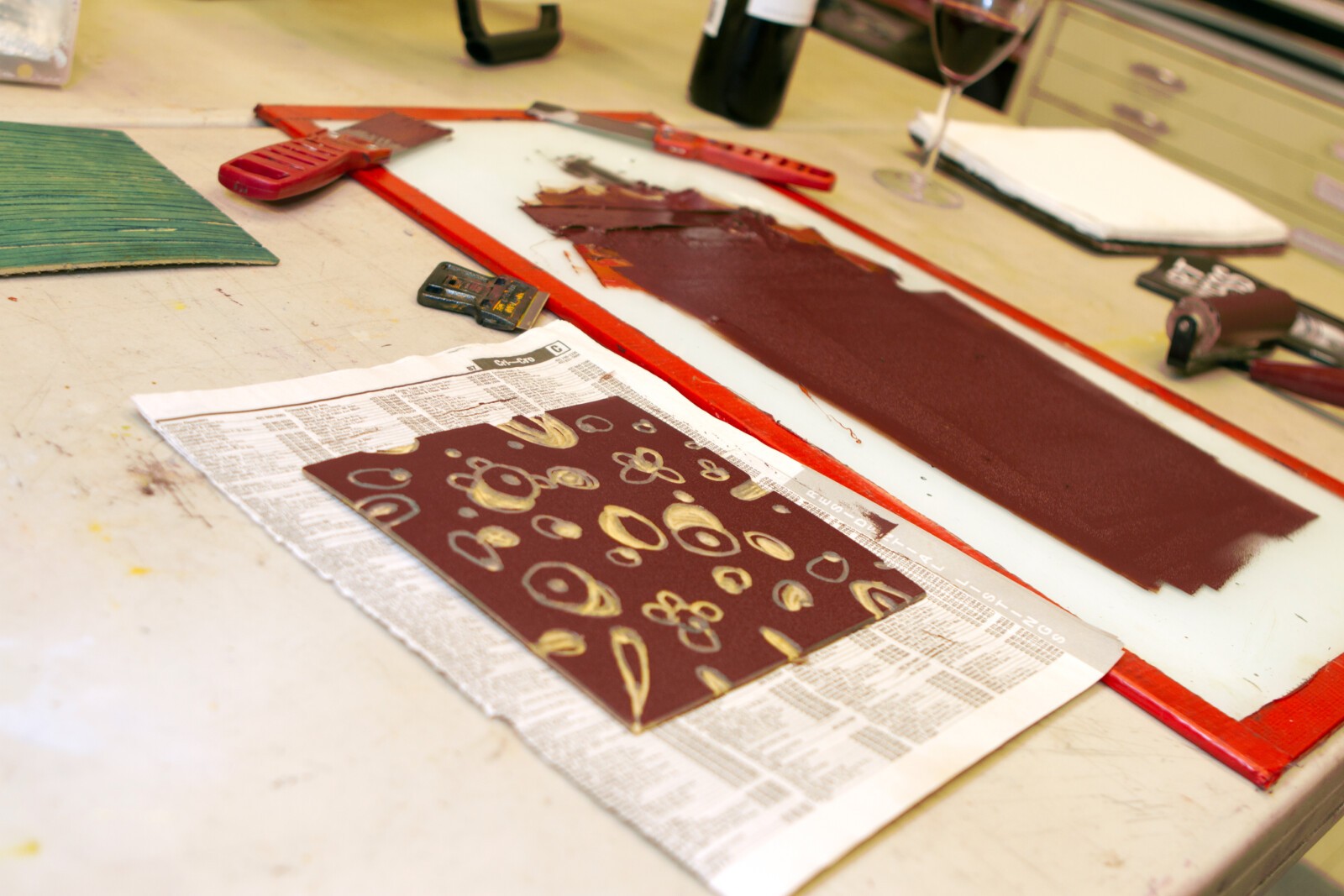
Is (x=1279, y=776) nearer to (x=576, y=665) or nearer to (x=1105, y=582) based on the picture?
(x=1105, y=582)

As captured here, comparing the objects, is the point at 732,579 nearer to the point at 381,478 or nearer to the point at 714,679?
the point at 714,679

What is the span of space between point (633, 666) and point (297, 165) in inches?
21.8

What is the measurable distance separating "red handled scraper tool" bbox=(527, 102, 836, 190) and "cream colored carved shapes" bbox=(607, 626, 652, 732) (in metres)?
0.77

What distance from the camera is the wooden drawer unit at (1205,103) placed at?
224 centimetres

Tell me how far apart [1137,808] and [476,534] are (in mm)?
328

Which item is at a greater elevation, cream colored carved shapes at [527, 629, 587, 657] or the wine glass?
the wine glass

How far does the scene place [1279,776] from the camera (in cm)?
51

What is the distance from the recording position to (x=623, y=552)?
498 mm

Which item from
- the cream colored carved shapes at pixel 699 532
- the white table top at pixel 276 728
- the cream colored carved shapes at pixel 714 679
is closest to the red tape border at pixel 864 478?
the white table top at pixel 276 728

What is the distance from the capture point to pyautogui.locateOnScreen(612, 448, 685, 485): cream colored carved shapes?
0.56 m

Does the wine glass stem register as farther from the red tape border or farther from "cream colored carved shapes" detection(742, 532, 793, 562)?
"cream colored carved shapes" detection(742, 532, 793, 562)

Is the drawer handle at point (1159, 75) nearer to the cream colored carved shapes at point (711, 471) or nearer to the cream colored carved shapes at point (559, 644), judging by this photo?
the cream colored carved shapes at point (711, 471)

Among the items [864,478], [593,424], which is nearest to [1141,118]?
[864,478]

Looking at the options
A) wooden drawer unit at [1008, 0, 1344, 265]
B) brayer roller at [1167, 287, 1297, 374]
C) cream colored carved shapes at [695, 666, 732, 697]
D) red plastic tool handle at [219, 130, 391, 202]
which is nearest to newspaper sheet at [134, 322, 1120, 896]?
cream colored carved shapes at [695, 666, 732, 697]
